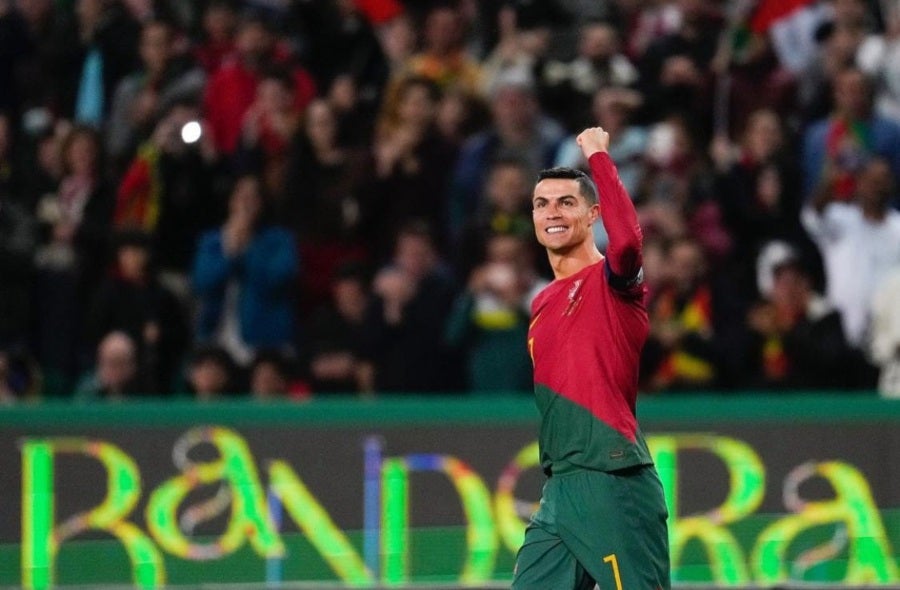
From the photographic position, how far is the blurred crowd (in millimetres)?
10195

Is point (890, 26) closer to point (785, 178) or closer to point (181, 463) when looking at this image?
point (785, 178)

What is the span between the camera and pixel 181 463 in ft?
31.8

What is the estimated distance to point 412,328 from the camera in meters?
10.4

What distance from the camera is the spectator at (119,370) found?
1049cm

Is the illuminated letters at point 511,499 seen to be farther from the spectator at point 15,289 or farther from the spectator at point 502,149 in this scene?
the spectator at point 15,289

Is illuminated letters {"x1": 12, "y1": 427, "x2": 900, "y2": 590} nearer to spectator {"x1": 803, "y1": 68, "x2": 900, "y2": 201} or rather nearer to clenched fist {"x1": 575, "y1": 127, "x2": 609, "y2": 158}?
spectator {"x1": 803, "y1": 68, "x2": 900, "y2": 201}

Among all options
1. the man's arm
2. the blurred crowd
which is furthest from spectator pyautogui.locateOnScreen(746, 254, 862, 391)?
the man's arm

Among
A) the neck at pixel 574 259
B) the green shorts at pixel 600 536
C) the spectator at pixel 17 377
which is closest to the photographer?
the green shorts at pixel 600 536

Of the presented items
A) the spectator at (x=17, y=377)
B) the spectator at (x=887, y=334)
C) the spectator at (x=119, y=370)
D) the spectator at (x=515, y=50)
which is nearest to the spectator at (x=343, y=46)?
the spectator at (x=515, y=50)

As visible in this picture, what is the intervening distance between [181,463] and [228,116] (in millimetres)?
2928

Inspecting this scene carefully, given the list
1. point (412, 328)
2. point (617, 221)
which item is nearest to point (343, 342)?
point (412, 328)

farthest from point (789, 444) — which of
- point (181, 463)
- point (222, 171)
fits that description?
point (222, 171)

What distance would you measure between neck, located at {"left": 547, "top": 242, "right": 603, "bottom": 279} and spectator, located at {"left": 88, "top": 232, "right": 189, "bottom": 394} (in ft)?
15.9

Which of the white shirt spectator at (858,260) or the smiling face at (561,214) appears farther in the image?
the white shirt spectator at (858,260)
